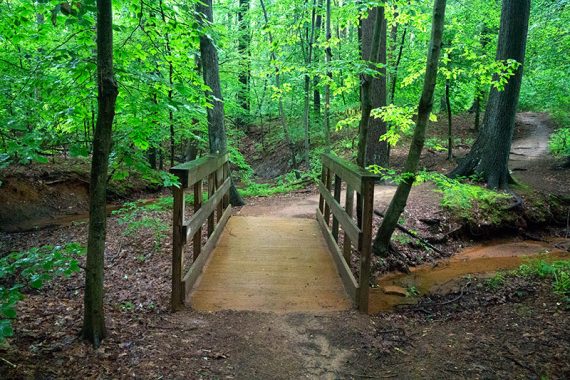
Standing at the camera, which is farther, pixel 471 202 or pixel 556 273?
pixel 471 202

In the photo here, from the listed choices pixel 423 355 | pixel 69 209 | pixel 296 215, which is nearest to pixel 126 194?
pixel 69 209

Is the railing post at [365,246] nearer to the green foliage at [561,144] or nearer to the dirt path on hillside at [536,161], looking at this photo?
the dirt path on hillside at [536,161]

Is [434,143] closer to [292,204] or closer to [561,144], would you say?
[561,144]

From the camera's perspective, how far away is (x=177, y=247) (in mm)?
4484

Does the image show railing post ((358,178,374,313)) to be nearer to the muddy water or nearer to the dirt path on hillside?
the muddy water

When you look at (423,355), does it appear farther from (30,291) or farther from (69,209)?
(69,209)

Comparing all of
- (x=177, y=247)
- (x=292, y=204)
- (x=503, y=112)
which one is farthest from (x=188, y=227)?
(x=503, y=112)

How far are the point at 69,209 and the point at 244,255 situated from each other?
280 inches

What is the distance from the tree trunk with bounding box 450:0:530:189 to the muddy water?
2453 millimetres

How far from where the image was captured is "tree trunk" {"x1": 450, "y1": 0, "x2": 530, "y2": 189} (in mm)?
10430

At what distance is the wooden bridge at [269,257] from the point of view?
4.62 metres

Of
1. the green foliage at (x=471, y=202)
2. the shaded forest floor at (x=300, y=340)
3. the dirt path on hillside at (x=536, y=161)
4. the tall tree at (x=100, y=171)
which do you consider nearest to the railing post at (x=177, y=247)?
the shaded forest floor at (x=300, y=340)

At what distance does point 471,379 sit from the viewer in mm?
3135

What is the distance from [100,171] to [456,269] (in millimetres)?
6515
